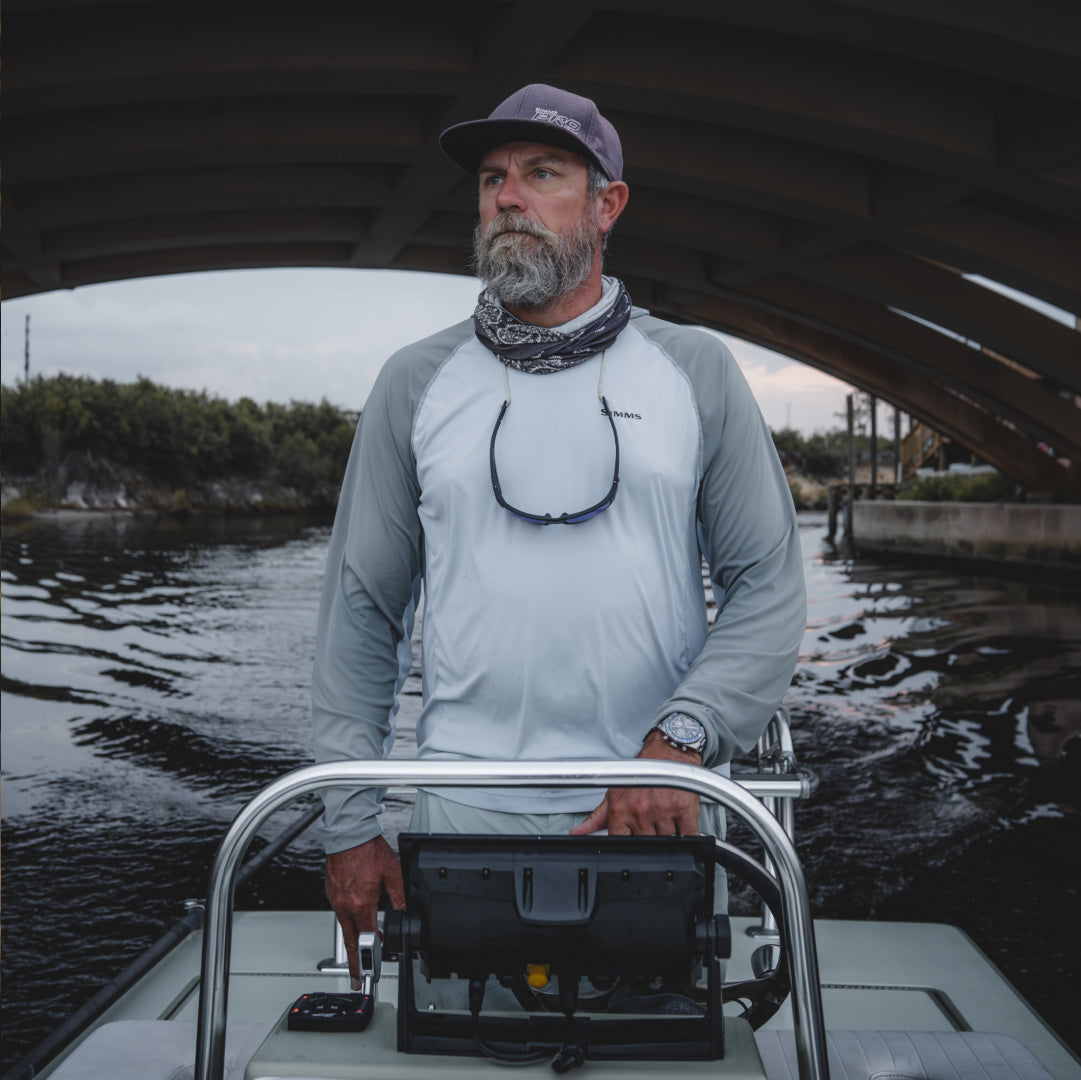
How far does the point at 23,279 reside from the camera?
1917 cm

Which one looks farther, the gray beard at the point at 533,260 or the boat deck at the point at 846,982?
the boat deck at the point at 846,982

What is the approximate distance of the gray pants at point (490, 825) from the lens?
6.44 feet

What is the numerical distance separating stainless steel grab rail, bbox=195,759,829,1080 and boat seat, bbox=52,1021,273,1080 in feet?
2.41

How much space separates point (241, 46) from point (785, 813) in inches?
398

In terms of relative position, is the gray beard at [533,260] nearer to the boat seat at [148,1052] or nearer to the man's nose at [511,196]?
the man's nose at [511,196]

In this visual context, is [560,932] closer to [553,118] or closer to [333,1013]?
[333,1013]

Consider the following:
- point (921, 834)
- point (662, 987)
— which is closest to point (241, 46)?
point (921, 834)

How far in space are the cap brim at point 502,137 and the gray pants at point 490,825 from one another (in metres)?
1.33

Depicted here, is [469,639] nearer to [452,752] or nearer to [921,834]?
[452,752]

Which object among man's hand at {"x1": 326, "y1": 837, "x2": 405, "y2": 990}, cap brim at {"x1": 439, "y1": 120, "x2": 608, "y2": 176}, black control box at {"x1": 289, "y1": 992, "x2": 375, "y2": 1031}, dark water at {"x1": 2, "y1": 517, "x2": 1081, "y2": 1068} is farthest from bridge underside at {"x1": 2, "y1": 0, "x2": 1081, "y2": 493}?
black control box at {"x1": 289, "y1": 992, "x2": 375, "y2": 1031}

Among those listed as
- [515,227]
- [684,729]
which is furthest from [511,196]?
[684,729]

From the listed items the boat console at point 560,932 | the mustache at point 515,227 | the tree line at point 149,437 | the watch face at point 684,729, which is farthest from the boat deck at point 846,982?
the tree line at point 149,437

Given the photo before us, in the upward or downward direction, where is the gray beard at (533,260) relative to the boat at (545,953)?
upward

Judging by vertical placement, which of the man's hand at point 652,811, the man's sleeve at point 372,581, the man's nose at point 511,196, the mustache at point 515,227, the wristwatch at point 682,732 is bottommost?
the man's hand at point 652,811
